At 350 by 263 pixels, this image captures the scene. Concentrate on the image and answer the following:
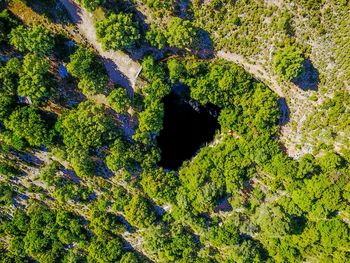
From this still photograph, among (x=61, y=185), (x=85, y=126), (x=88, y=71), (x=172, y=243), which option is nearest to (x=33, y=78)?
(x=88, y=71)

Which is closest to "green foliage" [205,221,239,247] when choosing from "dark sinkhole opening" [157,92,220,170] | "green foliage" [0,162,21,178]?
"dark sinkhole opening" [157,92,220,170]

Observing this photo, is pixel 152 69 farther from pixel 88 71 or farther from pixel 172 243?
pixel 172 243

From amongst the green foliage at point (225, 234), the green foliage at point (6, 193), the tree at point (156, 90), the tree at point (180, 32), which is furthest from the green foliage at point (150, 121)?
the green foliage at point (6, 193)

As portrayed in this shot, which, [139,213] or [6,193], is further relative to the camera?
[6,193]

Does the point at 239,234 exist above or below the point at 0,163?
above

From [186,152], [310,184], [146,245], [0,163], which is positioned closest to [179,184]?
[186,152]

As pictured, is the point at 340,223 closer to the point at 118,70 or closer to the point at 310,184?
the point at 310,184
